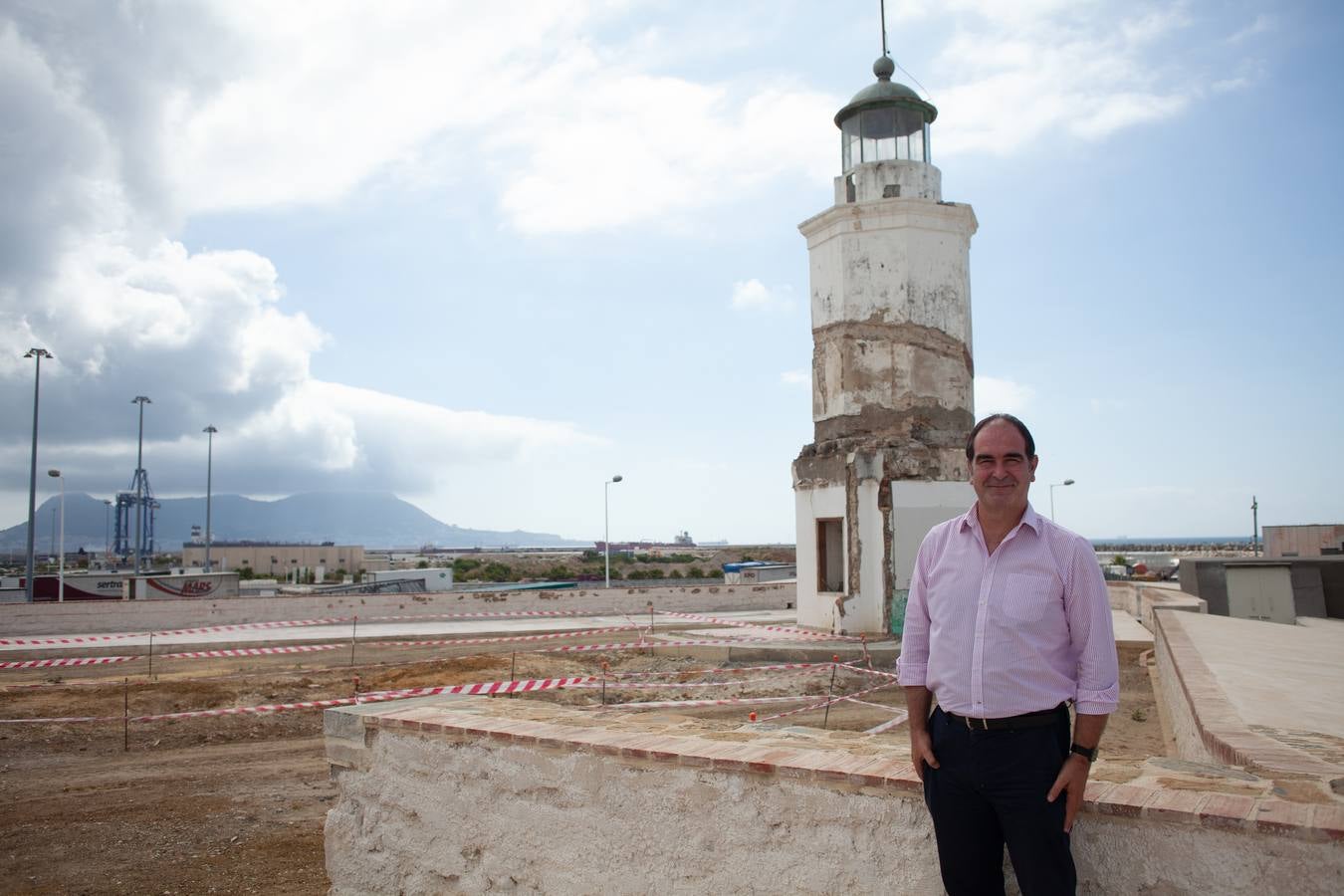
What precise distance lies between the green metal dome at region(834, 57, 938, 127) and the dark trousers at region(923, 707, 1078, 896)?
17.9 meters

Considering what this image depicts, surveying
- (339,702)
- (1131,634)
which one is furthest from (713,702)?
(1131,634)

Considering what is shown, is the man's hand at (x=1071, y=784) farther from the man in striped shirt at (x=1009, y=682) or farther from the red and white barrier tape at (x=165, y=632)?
the red and white barrier tape at (x=165, y=632)

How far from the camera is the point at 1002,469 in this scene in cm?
294

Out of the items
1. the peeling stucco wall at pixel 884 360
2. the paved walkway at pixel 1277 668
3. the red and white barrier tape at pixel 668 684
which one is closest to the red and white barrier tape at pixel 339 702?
the red and white barrier tape at pixel 668 684

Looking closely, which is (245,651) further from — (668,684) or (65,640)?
(668,684)

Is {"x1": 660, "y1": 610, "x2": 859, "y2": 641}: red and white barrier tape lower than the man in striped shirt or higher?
lower

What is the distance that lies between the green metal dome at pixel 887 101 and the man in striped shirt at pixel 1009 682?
17477 mm

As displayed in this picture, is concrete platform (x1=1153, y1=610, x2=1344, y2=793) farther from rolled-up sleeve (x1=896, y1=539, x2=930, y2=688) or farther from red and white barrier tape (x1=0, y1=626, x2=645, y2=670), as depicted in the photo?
red and white barrier tape (x1=0, y1=626, x2=645, y2=670)

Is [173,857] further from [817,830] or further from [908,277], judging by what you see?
[908,277]

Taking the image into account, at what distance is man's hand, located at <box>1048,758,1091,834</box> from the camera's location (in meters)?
2.72

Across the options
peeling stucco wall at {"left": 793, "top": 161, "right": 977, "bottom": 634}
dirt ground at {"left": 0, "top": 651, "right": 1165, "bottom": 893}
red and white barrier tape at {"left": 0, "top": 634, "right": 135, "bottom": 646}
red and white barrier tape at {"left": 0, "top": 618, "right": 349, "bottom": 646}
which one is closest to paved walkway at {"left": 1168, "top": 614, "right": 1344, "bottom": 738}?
dirt ground at {"left": 0, "top": 651, "right": 1165, "bottom": 893}

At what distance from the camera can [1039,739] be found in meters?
2.78

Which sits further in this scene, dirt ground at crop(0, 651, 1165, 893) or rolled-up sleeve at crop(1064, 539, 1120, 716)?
dirt ground at crop(0, 651, 1165, 893)

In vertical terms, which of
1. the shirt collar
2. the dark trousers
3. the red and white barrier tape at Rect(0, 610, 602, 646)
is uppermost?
the shirt collar
